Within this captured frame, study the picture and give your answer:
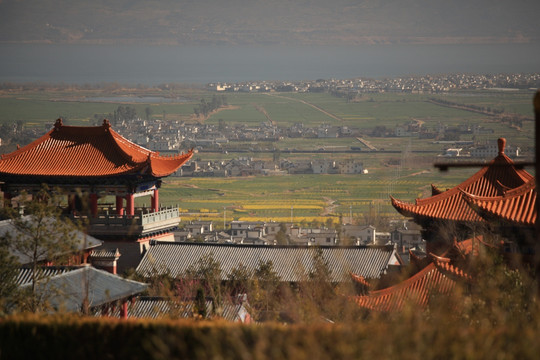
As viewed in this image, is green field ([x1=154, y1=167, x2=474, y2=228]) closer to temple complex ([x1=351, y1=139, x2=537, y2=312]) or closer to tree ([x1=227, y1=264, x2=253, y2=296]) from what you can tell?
tree ([x1=227, y1=264, x2=253, y2=296])

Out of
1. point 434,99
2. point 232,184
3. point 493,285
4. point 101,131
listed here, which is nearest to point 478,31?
point 434,99

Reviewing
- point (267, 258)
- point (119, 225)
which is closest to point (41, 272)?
point (267, 258)

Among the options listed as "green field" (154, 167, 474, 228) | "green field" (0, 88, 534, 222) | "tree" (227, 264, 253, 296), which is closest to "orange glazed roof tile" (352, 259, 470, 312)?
"tree" (227, 264, 253, 296)

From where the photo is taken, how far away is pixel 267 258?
82.8ft

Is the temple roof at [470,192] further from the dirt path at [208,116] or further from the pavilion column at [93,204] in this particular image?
the dirt path at [208,116]

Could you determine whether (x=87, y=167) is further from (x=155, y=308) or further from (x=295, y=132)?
(x=295, y=132)

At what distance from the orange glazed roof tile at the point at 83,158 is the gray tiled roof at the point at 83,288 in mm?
9495

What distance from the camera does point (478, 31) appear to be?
198 meters

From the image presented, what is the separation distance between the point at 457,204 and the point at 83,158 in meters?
12.4

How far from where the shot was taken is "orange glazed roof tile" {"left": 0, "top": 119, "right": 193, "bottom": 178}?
2691 centimetres

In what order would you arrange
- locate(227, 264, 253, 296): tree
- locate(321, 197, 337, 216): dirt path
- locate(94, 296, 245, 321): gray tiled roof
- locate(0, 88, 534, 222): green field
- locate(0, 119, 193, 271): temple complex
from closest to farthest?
locate(94, 296, 245, 321): gray tiled roof → locate(227, 264, 253, 296): tree → locate(0, 119, 193, 271): temple complex → locate(321, 197, 337, 216): dirt path → locate(0, 88, 534, 222): green field

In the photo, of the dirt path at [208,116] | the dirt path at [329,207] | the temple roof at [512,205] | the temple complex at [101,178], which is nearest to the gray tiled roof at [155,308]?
the temple roof at [512,205]

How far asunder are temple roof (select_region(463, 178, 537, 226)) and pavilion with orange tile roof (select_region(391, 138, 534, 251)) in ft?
6.84

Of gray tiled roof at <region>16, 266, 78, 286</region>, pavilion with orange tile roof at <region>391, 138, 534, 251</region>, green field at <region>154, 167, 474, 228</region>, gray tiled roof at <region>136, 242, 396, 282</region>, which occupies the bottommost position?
green field at <region>154, 167, 474, 228</region>
